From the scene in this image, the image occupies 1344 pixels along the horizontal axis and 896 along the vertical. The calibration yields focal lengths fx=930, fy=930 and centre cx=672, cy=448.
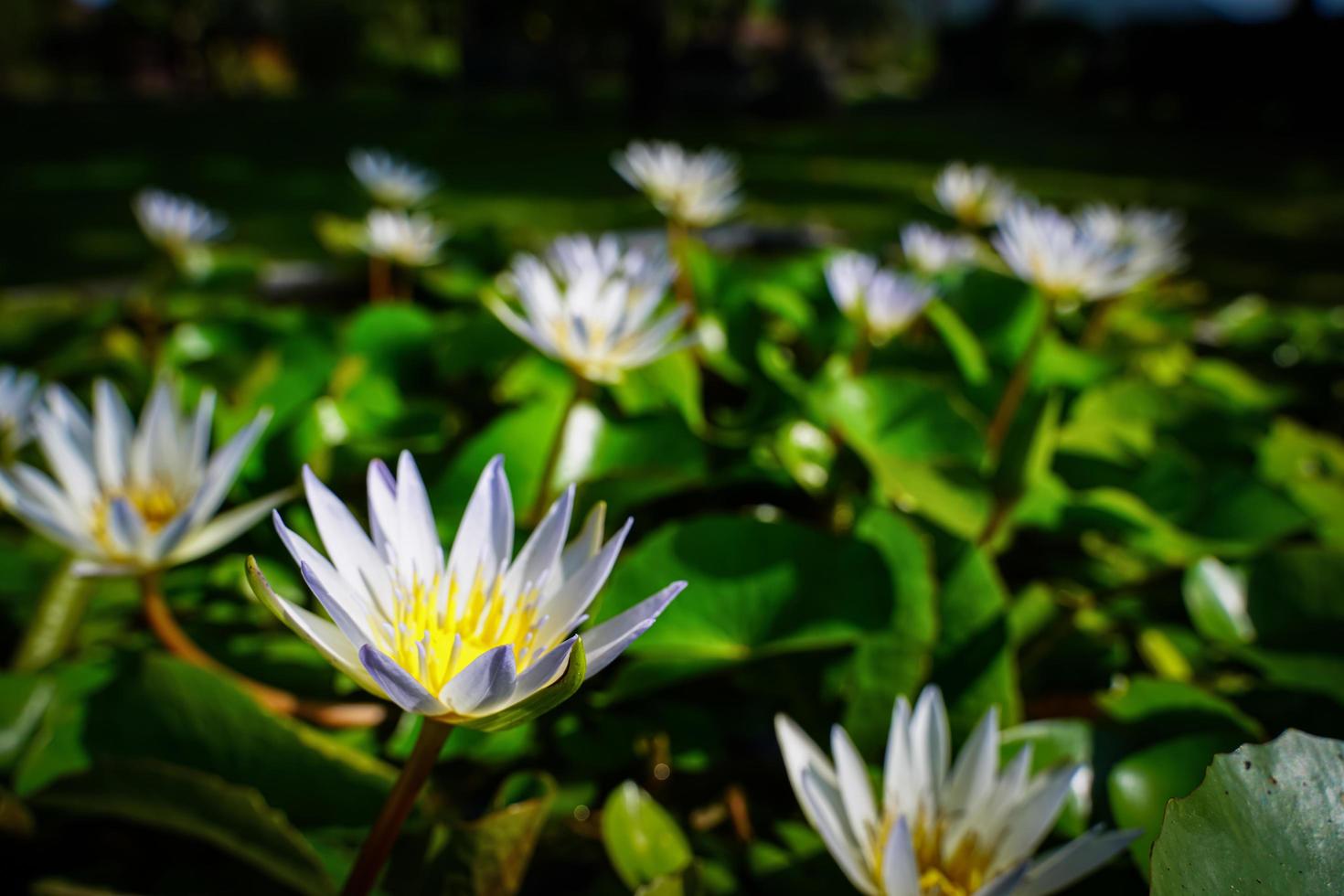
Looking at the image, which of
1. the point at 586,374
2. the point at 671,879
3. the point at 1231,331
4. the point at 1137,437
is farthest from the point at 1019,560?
the point at 1231,331

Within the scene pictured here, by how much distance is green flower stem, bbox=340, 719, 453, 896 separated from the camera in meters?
0.52

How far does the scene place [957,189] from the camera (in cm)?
190

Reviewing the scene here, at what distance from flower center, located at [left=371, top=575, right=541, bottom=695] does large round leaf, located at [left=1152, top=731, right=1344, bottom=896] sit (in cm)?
Result: 37

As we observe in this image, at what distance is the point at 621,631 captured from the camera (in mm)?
509

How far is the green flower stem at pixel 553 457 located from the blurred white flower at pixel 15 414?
1.90ft

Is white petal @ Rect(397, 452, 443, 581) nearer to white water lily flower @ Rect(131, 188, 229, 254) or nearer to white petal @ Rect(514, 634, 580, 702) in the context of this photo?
white petal @ Rect(514, 634, 580, 702)

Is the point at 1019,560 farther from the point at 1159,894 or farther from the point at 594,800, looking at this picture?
the point at 1159,894

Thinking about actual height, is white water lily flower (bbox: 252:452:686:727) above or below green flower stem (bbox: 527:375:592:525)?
above

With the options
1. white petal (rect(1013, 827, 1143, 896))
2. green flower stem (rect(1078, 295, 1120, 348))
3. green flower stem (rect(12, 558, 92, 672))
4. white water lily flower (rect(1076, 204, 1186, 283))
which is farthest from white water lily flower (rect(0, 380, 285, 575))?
green flower stem (rect(1078, 295, 1120, 348))

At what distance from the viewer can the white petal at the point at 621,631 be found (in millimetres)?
457

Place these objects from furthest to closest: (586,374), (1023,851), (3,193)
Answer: (3,193) → (586,374) → (1023,851)

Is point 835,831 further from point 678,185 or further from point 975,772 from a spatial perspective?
point 678,185

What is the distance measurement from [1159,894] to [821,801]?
0.19m

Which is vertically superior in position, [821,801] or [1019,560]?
[821,801]
